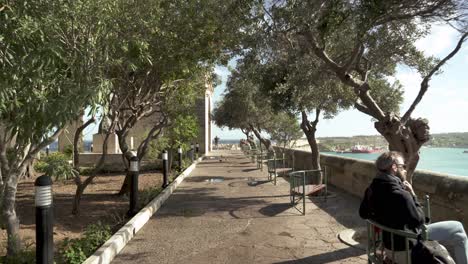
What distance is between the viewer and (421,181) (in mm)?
7695

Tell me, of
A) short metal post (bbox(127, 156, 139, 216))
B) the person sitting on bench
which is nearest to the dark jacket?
the person sitting on bench

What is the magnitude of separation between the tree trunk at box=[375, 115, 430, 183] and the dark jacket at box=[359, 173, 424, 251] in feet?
9.62

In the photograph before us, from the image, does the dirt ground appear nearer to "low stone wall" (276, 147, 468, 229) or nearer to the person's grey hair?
the person's grey hair

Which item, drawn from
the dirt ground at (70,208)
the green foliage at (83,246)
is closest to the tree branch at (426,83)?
the green foliage at (83,246)

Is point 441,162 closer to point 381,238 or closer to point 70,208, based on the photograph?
point 70,208

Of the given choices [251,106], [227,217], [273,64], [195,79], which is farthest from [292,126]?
[227,217]

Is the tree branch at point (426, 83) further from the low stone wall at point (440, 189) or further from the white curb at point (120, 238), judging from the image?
the white curb at point (120, 238)

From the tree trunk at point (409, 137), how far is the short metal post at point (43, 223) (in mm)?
4983

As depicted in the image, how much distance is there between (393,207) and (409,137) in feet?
10.7

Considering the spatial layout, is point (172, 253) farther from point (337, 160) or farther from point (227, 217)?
point (337, 160)

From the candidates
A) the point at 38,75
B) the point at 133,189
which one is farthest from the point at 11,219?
the point at 133,189

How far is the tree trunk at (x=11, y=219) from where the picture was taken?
5.60 m

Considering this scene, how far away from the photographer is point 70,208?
33.2ft

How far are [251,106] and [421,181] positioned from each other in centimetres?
2190
